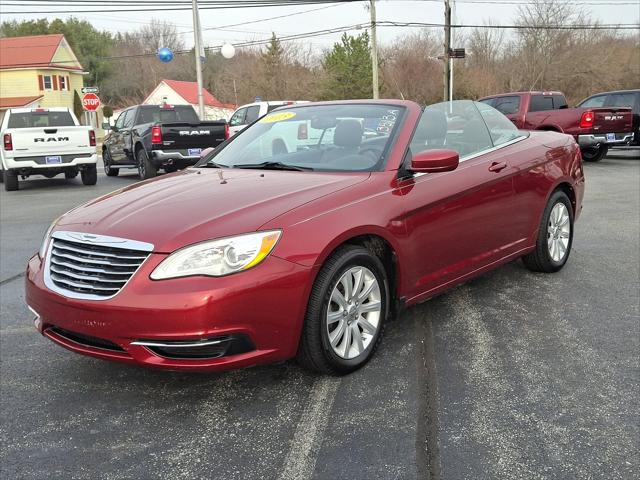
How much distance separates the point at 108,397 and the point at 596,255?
15.9ft

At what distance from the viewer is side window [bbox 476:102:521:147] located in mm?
4906

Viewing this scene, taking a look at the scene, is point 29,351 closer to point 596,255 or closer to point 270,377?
point 270,377

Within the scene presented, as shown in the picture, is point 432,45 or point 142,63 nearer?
point 432,45

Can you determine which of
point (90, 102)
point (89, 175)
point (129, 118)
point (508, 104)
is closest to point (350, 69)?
point (90, 102)

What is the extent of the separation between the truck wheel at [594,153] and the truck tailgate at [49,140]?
12635mm

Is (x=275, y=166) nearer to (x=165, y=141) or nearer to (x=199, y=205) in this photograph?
(x=199, y=205)

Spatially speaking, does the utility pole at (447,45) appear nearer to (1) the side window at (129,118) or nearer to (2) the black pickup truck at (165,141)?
(1) the side window at (129,118)

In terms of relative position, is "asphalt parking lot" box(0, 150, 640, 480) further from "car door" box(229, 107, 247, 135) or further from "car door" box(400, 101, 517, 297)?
"car door" box(229, 107, 247, 135)

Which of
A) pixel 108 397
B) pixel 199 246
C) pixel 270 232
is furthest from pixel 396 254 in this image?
pixel 108 397

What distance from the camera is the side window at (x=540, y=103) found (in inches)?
647

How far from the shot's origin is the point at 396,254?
3.66 meters

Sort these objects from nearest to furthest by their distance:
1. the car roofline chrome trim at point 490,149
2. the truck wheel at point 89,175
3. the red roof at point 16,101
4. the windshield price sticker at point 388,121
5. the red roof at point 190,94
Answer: the car roofline chrome trim at point 490,149
the windshield price sticker at point 388,121
the truck wheel at point 89,175
the red roof at point 16,101
the red roof at point 190,94

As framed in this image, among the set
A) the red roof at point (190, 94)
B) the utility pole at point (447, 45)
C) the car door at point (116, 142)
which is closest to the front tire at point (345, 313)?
the car door at point (116, 142)

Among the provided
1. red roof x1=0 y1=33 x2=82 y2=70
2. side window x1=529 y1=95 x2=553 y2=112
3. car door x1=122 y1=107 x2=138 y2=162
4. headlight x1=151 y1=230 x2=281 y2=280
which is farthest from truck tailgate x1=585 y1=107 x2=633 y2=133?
red roof x1=0 y1=33 x2=82 y2=70
